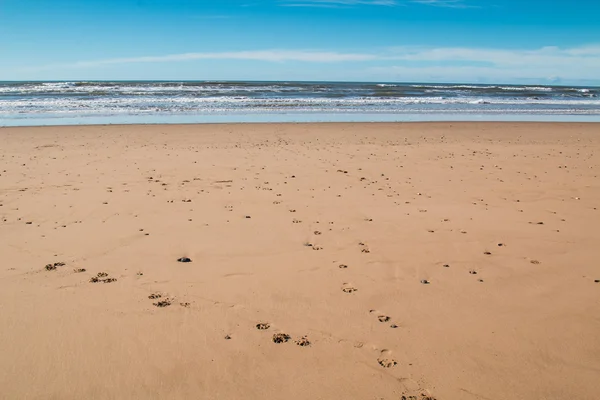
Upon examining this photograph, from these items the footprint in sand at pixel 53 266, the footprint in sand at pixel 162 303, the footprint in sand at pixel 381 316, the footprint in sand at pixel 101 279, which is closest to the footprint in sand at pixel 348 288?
the footprint in sand at pixel 381 316

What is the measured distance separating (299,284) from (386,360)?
142cm

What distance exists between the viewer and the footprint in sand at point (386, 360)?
10.7 feet

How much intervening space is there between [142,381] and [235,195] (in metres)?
4.92

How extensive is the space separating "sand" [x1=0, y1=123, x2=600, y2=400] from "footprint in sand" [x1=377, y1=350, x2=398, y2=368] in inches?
0.6

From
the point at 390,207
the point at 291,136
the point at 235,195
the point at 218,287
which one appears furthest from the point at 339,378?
the point at 291,136

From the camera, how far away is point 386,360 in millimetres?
3311

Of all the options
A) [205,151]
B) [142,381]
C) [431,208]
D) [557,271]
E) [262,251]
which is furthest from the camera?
[205,151]

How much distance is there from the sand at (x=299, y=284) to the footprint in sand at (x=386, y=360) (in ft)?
0.05

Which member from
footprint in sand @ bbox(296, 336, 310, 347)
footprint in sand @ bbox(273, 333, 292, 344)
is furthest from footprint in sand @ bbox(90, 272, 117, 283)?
footprint in sand @ bbox(296, 336, 310, 347)

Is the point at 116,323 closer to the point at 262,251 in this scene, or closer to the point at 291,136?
the point at 262,251

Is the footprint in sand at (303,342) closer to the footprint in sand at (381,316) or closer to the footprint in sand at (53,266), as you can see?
the footprint in sand at (381,316)

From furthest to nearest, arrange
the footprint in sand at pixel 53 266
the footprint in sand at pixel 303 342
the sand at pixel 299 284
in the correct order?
the footprint in sand at pixel 53 266, the footprint in sand at pixel 303 342, the sand at pixel 299 284

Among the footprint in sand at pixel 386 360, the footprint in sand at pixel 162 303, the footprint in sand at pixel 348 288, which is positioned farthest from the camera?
the footprint in sand at pixel 348 288

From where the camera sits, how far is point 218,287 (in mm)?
4441
